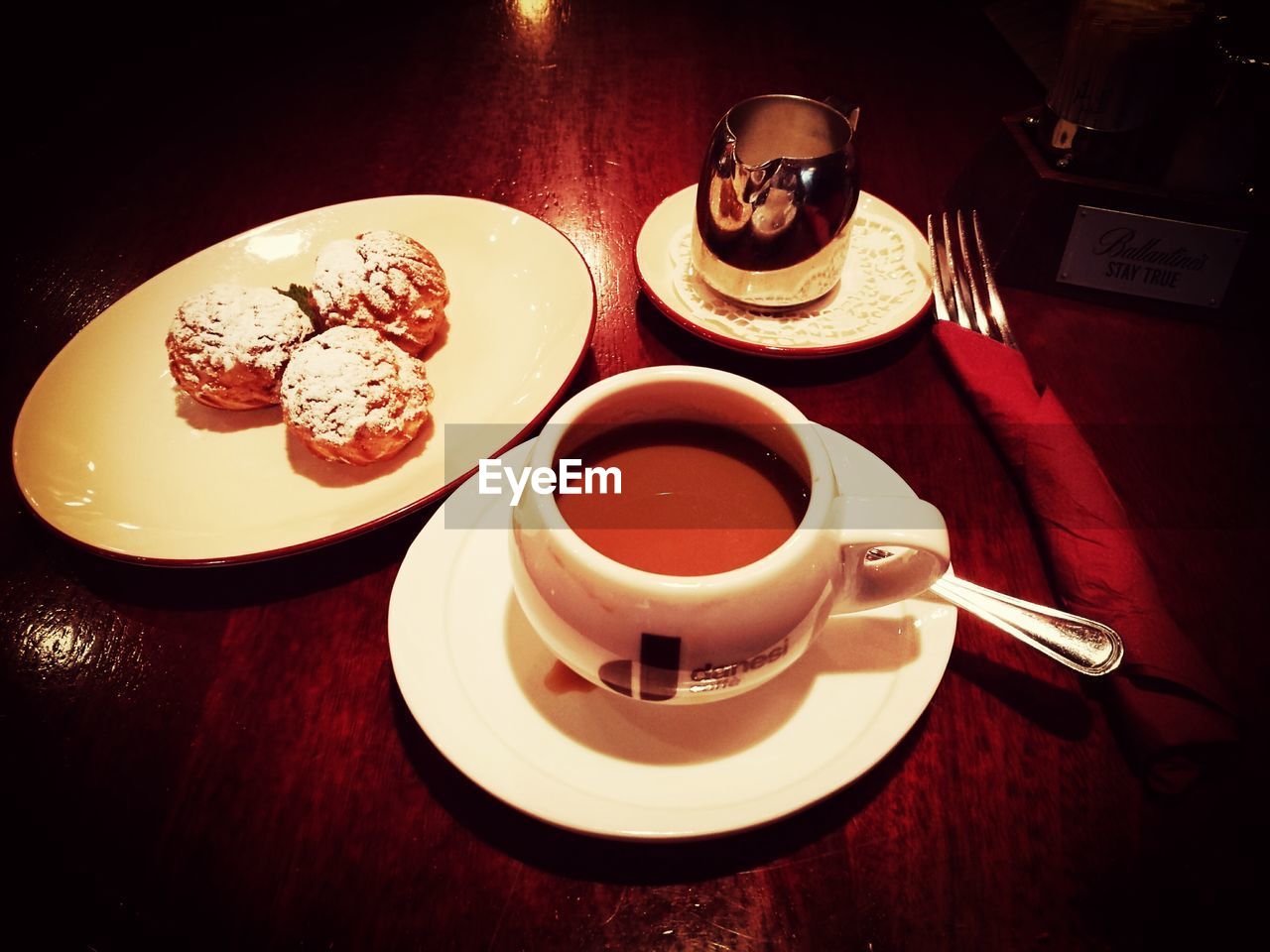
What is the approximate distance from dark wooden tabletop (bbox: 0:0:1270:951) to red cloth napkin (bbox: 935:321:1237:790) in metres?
0.03

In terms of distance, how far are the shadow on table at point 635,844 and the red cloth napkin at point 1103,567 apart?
229mm

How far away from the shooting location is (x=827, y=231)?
100cm

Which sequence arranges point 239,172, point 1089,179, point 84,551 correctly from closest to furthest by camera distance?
1. point 84,551
2. point 1089,179
3. point 239,172

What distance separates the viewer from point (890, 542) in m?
0.56

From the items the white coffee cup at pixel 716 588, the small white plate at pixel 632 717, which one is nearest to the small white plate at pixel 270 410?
the small white plate at pixel 632 717

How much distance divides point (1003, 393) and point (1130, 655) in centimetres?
35

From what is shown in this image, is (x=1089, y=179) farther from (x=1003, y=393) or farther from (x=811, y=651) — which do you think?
(x=811, y=651)

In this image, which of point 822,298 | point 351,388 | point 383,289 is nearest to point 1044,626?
point 822,298

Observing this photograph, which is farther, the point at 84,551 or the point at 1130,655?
the point at 84,551

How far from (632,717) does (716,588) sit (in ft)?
0.59

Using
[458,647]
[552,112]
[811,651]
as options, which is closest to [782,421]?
[811,651]

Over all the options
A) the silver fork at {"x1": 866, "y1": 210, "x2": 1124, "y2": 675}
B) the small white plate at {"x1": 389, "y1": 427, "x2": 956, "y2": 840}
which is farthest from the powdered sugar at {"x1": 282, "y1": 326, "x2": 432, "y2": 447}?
the silver fork at {"x1": 866, "y1": 210, "x2": 1124, "y2": 675}

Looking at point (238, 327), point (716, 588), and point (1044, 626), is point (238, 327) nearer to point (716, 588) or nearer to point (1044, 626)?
point (716, 588)

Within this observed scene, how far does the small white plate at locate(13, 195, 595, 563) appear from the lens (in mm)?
838
